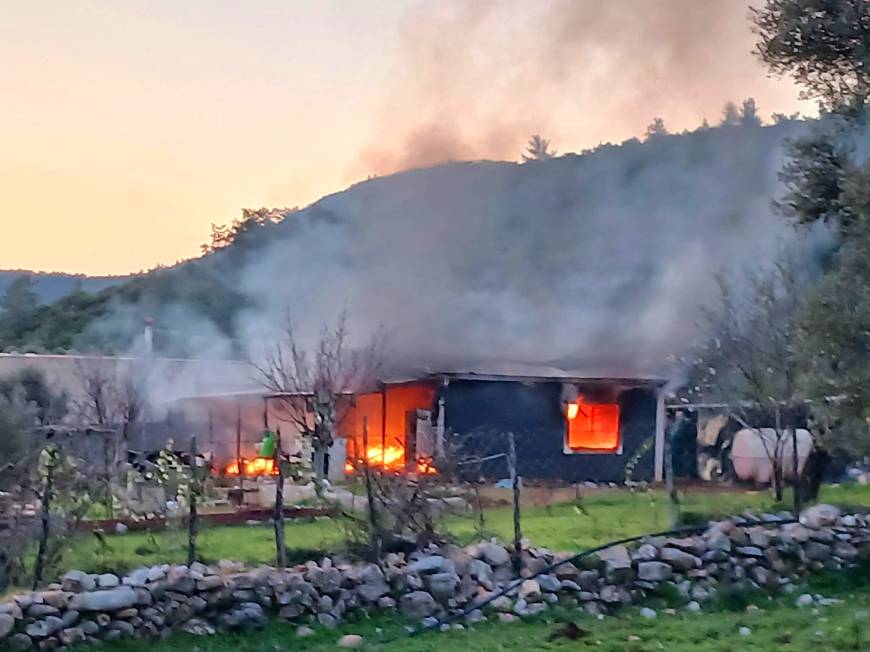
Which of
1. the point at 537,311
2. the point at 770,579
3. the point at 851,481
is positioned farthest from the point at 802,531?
the point at 537,311

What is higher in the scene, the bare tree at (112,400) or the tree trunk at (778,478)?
the bare tree at (112,400)

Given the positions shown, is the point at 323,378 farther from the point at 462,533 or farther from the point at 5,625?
the point at 5,625

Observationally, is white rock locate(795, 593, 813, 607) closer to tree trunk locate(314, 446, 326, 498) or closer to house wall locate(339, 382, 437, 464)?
tree trunk locate(314, 446, 326, 498)

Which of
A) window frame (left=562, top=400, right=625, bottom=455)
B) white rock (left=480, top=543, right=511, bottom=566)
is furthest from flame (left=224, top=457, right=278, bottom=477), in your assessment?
white rock (left=480, top=543, right=511, bottom=566)

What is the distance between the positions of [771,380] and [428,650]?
9.74 meters

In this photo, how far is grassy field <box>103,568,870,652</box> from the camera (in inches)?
301

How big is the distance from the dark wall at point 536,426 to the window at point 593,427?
10.3 inches

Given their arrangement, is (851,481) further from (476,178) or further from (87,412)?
(87,412)

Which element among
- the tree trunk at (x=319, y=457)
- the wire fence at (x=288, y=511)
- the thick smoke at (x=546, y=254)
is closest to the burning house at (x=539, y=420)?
the thick smoke at (x=546, y=254)

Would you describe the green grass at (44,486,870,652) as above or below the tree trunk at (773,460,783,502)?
below

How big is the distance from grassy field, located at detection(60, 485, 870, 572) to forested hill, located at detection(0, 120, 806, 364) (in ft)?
24.6

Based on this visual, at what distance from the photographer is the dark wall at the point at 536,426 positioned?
22.2m

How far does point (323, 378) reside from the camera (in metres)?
21.0

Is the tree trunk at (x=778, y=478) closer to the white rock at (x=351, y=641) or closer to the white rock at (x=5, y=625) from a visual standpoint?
the white rock at (x=351, y=641)
